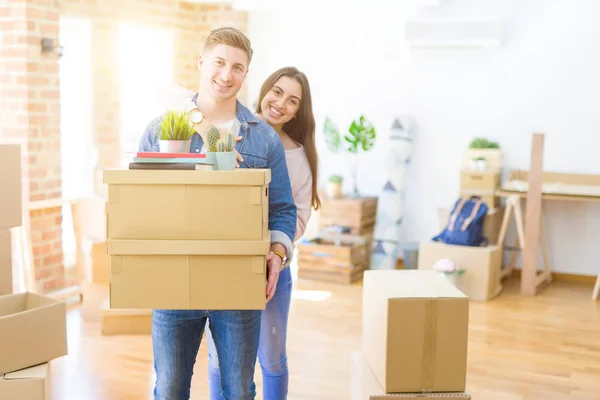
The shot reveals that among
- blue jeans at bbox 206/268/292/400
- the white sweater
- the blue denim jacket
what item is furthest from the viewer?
the white sweater

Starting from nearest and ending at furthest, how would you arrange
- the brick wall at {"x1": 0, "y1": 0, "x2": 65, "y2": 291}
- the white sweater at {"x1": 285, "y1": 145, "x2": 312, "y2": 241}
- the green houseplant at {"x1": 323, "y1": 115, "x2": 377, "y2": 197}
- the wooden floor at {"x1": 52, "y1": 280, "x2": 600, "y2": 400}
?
the white sweater at {"x1": 285, "y1": 145, "x2": 312, "y2": 241}, the wooden floor at {"x1": 52, "y1": 280, "x2": 600, "y2": 400}, the brick wall at {"x1": 0, "y1": 0, "x2": 65, "y2": 291}, the green houseplant at {"x1": 323, "y1": 115, "x2": 377, "y2": 197}

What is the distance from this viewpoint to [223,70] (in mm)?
1953

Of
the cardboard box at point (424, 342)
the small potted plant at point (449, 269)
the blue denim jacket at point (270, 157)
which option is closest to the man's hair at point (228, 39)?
the blue denim jacket at point (270, 157)

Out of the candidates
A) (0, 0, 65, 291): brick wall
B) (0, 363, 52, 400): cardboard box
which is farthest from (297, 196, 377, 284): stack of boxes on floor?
(0, 363, 52, 400): cardboard box

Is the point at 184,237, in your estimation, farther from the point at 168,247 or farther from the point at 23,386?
the point at 23,386

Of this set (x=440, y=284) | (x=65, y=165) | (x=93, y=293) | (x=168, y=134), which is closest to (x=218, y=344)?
(x=168, y=134)

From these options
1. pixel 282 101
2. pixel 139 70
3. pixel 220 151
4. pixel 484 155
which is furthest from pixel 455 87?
pixel 220 151

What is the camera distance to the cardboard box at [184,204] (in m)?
1.77

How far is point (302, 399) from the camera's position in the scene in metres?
3.35

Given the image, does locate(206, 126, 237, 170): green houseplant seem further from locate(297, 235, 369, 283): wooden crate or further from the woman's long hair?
locate(297, 235, 369, 283): wooden crate

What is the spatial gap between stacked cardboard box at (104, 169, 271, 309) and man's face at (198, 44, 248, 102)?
0.30 meters

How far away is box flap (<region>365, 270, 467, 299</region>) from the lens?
8.49 feet

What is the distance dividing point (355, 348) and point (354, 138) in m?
2.28

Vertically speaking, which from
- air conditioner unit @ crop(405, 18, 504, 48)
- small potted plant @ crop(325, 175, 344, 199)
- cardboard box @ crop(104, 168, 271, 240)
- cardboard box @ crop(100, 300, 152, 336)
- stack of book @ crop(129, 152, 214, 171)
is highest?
air conditioner unit @ crop(405, 18, 504, 48)
